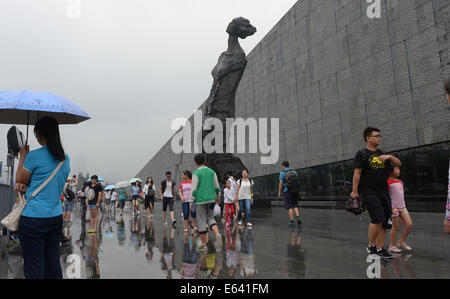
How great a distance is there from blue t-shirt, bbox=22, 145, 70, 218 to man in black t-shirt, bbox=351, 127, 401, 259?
12.6ft

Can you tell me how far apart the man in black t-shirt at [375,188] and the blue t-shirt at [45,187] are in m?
3.85

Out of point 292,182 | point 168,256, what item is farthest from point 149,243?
point 292,182

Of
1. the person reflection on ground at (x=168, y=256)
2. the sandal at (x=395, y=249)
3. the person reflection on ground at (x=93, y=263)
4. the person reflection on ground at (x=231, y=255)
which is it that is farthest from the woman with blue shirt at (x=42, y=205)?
the sandal at (x=395, y=249)

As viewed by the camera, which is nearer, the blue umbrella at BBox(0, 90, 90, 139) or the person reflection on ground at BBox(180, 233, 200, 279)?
the blue umbrella at BBox(0, 90, 90, 139)

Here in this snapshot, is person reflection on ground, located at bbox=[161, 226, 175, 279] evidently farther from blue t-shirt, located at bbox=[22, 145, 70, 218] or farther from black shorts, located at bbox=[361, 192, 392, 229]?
black shorts, located at bbox=[361, 192, 392, 229]

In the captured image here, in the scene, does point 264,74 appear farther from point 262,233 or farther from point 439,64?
point 262,233

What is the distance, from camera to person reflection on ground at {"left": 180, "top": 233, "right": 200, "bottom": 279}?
405 centimetres

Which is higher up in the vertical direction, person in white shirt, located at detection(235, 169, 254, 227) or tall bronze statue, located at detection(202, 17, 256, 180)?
tall bronze statue, located at detection(202, 17, 256, 180)

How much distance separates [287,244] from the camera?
6027 mm

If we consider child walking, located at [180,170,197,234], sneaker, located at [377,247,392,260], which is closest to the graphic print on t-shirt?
sneaker, located at [377,247,392,260]

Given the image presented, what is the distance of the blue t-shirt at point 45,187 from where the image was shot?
290cm

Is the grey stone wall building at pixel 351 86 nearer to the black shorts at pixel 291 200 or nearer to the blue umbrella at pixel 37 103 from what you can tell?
the black shorts at pixel 291 200

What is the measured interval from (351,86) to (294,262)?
1457cm

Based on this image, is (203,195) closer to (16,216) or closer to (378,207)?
(378,207)
